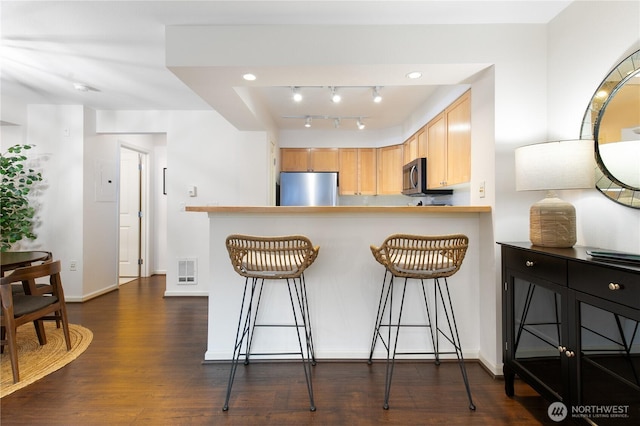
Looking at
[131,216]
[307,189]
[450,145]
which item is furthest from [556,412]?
[131,216]

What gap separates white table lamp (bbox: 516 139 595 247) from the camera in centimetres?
156

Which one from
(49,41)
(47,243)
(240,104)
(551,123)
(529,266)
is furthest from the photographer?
(47,243)

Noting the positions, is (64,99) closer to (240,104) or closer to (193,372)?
(240,104)

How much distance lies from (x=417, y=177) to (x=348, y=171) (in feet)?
4.78

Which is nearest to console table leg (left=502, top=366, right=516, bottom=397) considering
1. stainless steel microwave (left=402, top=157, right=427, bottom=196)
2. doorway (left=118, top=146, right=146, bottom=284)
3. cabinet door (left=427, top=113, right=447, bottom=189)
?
cabinet door (left=427, top=113, right=447, bottom=189)

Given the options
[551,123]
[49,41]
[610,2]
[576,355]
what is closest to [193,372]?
[576,355]

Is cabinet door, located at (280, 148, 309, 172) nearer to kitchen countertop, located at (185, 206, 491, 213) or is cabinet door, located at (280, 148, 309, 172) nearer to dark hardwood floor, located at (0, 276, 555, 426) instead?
kitchen countertop, located at (185, 206, 491, 213)

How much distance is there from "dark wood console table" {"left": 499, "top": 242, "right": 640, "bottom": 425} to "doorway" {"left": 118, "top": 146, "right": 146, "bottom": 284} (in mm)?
5286

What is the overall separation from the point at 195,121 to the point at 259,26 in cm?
229

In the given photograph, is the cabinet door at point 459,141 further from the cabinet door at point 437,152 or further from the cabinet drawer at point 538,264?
the cabinet drawer at point 538,264

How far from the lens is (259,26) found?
82.0 inches

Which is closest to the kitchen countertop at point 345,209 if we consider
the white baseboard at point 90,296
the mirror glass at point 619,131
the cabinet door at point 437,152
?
the mirror glass at point 619,131

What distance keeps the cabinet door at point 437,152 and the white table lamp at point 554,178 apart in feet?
4.61

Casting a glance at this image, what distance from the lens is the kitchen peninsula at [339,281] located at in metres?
2.24
